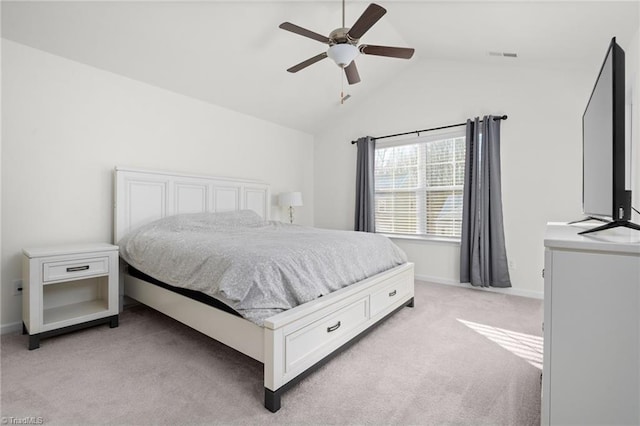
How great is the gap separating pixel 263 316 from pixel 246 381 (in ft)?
1.66

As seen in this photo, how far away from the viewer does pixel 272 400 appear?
5.05 ft

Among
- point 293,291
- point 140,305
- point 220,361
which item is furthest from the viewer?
point 140,305

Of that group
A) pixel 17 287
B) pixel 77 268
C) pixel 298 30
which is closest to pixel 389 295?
pixel 298 30

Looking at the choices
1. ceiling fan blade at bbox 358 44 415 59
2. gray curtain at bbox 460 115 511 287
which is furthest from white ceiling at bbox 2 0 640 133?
gray curtain at bbox 460 115 511 287

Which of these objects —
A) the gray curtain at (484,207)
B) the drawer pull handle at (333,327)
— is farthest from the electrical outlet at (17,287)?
the gray curtain at (484,207)

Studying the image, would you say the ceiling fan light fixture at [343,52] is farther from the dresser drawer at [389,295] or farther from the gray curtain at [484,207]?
the gray curtain at [484,207]

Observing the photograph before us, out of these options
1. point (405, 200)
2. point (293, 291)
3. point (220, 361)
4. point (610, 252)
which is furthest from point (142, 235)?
point (405, 200)

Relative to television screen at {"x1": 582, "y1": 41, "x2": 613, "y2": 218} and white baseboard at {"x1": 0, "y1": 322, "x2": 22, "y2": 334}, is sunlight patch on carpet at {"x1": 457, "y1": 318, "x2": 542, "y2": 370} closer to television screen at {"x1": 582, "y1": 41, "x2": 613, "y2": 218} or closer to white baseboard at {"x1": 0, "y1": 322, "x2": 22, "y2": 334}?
television screen at {"x1": 582, "y1": 41, "x2": 613, "y2": 218}

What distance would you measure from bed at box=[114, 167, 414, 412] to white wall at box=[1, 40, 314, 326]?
201 mm

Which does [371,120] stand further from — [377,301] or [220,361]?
[220,361]

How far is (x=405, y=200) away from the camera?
15.1 ft

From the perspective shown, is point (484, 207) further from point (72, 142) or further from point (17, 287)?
point (17, 287)

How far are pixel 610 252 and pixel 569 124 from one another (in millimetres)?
3126

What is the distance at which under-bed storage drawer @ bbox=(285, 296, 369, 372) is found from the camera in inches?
65.1
